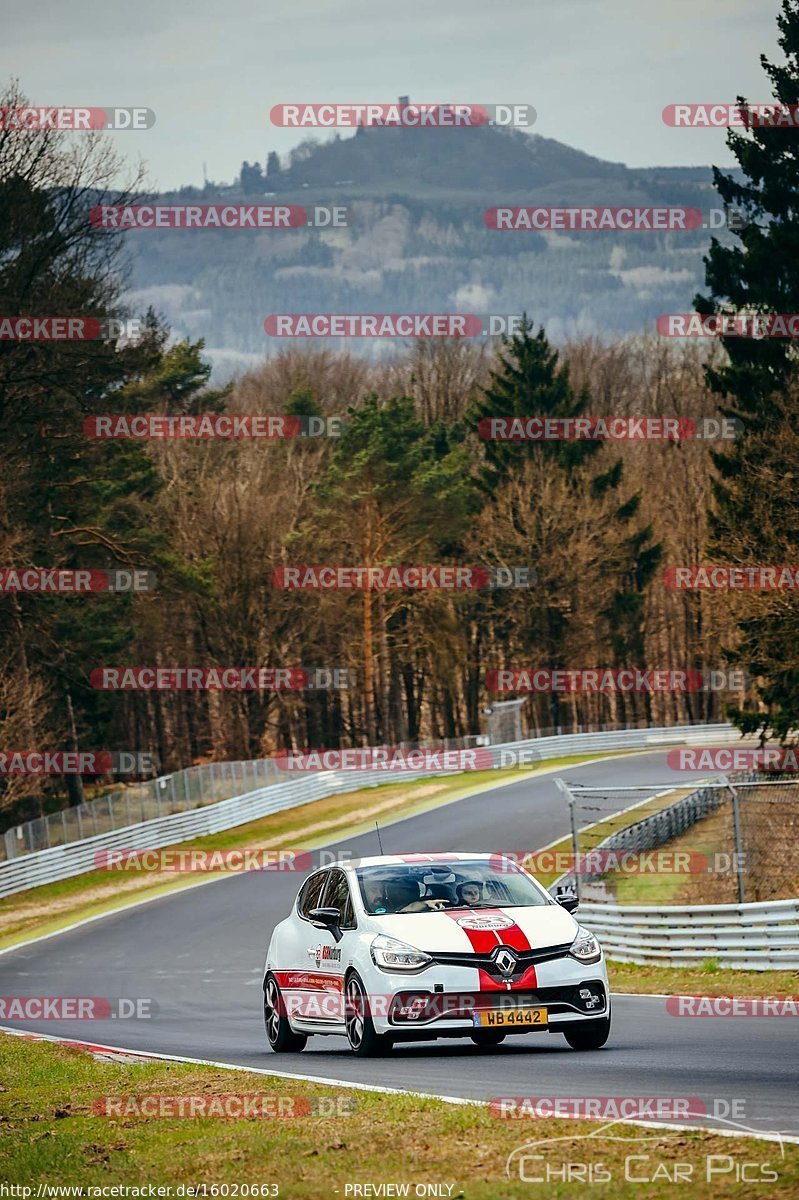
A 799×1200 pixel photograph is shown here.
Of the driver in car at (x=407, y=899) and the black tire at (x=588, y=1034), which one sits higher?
the driver in car at (x=407, y=899)

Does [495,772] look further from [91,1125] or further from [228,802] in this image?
[91,1125]

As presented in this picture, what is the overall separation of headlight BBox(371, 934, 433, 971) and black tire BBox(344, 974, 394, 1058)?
12.4 inches

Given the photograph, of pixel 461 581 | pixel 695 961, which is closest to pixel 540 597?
pixel 461 581

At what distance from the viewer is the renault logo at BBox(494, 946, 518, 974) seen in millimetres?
11852

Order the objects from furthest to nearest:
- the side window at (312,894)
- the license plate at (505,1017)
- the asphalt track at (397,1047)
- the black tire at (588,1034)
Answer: the side window at (312,894) → the black tire at (588,1034) → the license plate at (505,1017) → the asphalt track at (397,1047)

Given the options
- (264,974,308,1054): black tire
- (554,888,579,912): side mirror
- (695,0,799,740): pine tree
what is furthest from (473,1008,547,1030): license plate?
(695,0,799,740): pine tree

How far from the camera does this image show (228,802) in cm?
5112

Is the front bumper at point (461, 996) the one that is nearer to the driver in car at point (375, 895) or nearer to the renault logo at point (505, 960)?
the renault logo at point (505, 960)

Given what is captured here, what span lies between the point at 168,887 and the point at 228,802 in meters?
9.32

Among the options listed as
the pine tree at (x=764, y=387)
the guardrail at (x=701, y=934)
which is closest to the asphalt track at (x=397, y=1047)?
the guardrail at (x=701, y=934)

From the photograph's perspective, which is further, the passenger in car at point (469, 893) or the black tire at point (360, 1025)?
the passenger in car at point (469, 893)

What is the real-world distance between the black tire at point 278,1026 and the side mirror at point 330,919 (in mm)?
1236

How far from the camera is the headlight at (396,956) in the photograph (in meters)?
11.9

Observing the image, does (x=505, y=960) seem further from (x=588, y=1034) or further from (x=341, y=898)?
(x=341, y=898)
